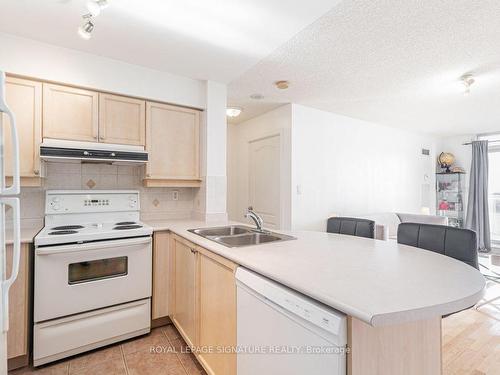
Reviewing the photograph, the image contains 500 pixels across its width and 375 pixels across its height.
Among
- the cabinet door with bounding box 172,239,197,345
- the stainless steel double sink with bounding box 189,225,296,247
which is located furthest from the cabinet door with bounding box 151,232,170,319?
the stainless steel double sink with bounding box 189,225,296,247

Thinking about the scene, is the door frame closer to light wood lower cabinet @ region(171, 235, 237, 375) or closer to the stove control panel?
light wood lower cabinet @ region(171, 235, 237, 375)

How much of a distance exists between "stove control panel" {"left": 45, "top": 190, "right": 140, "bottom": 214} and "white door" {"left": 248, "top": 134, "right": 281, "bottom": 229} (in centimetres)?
178

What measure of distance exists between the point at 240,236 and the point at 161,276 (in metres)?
0.84

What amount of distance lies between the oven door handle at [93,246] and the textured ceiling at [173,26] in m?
1.56

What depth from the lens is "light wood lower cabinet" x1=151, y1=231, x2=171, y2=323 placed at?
2254mm

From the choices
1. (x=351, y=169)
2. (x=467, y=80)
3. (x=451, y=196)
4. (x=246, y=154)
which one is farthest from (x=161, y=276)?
(x=451, y=196)

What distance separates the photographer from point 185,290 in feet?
6.54

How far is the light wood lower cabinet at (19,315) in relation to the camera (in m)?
1.72

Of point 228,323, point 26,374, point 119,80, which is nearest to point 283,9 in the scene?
point 119,80

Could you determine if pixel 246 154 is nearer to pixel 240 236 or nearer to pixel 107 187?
pixel 107 187

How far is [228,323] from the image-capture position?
4.62 ft

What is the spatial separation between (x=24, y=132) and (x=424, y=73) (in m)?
3.51

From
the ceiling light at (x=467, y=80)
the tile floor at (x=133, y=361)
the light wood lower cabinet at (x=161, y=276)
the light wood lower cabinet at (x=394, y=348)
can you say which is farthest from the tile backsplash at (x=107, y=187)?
the ceiling light at (x=467, y=80)

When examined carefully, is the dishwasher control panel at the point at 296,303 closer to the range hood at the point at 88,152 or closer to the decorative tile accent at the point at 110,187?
the range hood at the point at 88,152
